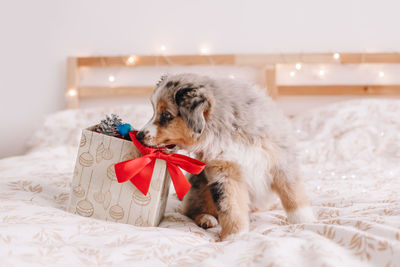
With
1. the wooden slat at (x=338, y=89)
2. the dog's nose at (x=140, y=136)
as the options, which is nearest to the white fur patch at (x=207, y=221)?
the dog's nose at (x=140, y=136)

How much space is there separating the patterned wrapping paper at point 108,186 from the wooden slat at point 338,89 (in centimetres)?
230

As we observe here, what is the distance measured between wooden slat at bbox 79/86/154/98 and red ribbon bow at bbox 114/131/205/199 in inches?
86.9

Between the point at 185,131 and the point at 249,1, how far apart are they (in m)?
2.58

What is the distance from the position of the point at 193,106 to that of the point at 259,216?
571 mm

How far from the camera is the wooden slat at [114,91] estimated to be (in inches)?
130

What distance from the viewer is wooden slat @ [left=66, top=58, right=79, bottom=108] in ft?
10.9

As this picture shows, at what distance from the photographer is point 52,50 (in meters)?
3.51

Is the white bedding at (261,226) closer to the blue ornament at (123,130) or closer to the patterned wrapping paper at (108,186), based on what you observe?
the patterned wrapping paper at (108,186)

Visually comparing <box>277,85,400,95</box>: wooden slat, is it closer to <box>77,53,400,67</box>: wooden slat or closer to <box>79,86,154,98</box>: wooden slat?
<box>77,53,400,67</box>: wooden slat

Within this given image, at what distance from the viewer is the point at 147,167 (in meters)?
1.09

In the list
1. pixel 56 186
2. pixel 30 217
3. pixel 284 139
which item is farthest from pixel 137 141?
pixel 56 186

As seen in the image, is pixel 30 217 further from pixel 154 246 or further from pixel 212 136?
pixel 212 136

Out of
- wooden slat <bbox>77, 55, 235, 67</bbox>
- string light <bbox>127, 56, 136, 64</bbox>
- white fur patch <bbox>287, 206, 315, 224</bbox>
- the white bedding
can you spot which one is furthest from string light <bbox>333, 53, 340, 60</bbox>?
white fur patch <bbox>287, 206, 315, 224</bbox>

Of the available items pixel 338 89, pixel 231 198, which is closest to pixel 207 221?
pixel 231 198
